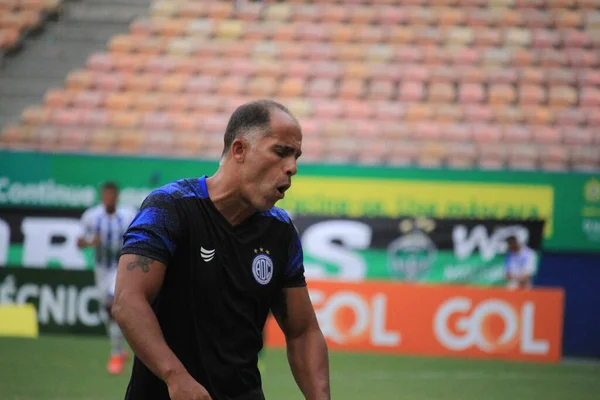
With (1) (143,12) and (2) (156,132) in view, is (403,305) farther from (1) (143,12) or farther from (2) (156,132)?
(1) (143,12)

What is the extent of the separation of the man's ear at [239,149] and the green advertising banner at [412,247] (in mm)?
12347

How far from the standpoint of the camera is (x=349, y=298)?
1566cm

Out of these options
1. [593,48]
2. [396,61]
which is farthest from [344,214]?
[593,48]

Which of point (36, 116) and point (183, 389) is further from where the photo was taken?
point (36, 116)

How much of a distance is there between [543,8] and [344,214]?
664cm

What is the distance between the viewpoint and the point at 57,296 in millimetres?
16625

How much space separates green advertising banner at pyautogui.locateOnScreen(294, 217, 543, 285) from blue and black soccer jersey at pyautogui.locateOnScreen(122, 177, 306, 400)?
40.2ft

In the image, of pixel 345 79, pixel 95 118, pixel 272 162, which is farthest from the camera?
pixel 345 79

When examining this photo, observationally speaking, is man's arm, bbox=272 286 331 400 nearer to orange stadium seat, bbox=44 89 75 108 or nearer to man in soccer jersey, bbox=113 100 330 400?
man in soccer jersey, bbox=113 100 330 400

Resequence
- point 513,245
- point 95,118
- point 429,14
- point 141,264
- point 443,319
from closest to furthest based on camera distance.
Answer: point 141,264 < point 443,319 < point 513,245 < point 95,118 < point 429,14

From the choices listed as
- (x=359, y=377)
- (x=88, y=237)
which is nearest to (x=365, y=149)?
(x=359, y=377)

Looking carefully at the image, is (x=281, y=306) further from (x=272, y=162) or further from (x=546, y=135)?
(x=546, y=135)

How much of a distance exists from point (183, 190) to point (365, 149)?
45.3ft

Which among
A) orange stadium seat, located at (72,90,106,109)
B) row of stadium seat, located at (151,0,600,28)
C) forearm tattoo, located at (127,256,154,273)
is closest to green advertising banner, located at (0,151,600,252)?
orange stadium seat, located at (72,90,106,109)
